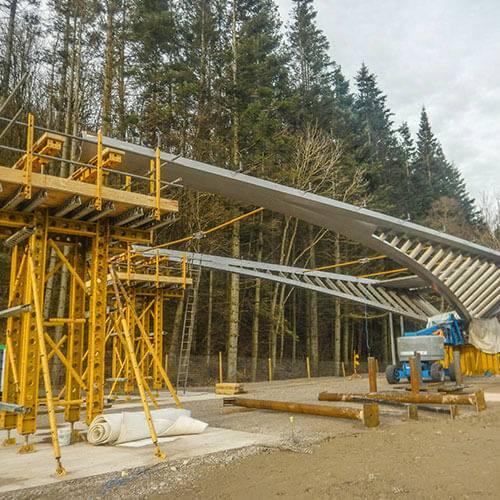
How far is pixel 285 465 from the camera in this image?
6930 millimetres

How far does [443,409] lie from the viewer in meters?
12.3

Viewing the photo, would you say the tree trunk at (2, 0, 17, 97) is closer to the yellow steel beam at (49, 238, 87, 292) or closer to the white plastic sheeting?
the yellow steel beam at (49, 238, 87, 292)

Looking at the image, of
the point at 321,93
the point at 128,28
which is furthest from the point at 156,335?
the point at 321,93

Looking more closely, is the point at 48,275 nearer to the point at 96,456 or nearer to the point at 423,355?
the point at 96,456

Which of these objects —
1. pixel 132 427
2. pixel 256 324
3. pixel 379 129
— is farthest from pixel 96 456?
pixel 379 129

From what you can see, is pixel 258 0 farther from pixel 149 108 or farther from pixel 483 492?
pixel 483 492

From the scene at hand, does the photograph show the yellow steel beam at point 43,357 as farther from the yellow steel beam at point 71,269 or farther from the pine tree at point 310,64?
the pine tree at point 310,64

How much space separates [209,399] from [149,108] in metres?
16.5

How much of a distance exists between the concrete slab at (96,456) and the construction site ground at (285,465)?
0.05ft

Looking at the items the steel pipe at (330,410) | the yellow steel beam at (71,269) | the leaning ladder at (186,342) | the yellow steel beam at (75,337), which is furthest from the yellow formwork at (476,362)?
the yellow steel beam at (71,269)

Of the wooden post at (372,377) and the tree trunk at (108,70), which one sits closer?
the wooden post at (372,377)

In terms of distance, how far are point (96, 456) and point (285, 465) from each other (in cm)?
294

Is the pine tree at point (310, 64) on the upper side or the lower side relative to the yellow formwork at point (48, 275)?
upper

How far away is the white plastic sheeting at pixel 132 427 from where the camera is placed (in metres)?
8.31
